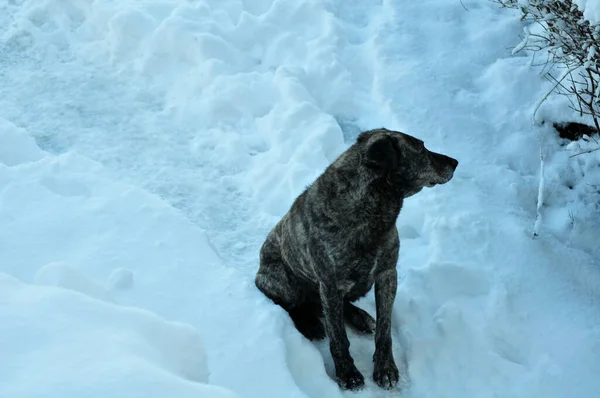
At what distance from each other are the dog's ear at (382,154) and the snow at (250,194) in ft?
Result: 4.12

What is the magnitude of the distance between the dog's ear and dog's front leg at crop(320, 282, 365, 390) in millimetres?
843

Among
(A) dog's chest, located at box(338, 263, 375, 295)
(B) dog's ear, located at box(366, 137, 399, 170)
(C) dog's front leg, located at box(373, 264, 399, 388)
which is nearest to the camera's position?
(B) dog's ear, located at box(366, 137, 399, 170)

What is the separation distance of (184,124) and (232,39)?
1429 mm

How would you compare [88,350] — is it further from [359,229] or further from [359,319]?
[359,319]

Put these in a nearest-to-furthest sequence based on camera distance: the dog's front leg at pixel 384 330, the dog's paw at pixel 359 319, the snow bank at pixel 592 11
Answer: the dog's front leg at pixel 384 330 → the snow bank at pixel 592 11 → the dog's paw at pixel 359 319

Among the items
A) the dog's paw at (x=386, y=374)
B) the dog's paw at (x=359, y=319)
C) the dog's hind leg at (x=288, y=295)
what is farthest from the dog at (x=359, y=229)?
the dog's paw at (x=359, y=319)

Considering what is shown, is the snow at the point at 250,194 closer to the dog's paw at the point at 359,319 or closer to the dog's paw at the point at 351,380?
the dog's paw at the point at 351,380

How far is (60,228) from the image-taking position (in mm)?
4789

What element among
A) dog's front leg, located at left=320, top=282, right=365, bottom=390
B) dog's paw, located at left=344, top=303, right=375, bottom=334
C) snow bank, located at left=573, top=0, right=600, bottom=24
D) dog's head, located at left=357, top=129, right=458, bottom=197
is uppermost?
snow bank, located at left=573, top=0, right=600, bottom=24

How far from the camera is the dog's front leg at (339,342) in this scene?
416cm

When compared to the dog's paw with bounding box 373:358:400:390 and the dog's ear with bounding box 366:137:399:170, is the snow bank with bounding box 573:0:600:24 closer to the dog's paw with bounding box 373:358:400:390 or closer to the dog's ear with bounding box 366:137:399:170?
the dog's ear with bounding box 366:137:399:170

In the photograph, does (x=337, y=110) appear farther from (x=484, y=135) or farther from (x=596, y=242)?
(x=596, y=242)

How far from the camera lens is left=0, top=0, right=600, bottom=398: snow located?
3.43 metres

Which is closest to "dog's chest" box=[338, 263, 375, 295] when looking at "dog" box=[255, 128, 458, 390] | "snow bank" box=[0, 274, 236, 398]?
"dog" box=[255, 128, 458, 390]
